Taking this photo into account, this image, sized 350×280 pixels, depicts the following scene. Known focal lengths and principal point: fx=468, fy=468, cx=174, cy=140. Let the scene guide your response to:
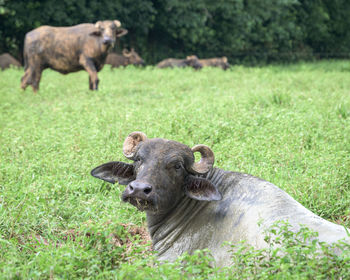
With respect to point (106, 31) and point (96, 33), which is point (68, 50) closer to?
point (96, 33)

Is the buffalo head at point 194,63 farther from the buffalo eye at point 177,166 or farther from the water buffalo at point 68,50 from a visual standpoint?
the buffalo eye at point 177,166

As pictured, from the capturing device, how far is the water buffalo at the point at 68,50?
11.9m

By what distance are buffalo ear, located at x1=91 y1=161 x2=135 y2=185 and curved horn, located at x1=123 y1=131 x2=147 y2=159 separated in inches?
4.4

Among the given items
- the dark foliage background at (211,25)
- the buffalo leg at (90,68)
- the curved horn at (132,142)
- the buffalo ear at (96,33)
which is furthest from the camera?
the dark foliage background at (211,25)

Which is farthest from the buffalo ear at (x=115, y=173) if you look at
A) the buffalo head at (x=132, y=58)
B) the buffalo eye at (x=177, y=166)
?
the buffalo head at (x=132, y=58)

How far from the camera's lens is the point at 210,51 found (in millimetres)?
26047

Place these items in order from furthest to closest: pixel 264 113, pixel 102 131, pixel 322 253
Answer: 1. pixel 264 113
2. pixel 102 131
3. pixel 322 253

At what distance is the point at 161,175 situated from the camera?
3709 millimetres

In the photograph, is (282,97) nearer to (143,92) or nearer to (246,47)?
(143,92)

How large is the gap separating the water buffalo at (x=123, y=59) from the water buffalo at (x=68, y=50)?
8729 millimetres

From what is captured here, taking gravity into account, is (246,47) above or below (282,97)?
below

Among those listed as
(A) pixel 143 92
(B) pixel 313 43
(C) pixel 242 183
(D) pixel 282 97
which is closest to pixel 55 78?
(A) pixel 143 92

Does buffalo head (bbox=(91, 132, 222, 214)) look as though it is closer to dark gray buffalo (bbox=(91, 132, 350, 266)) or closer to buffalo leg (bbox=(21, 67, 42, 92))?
dark gray buffalo (bbox=(91, 132, 350, 266))

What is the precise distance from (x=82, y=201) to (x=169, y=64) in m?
16.7
